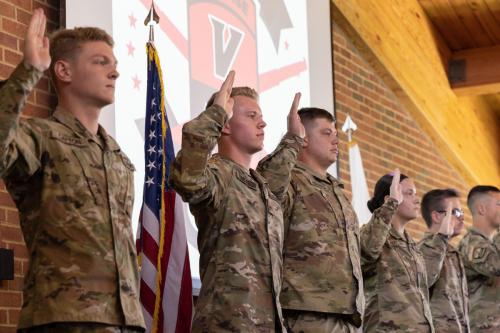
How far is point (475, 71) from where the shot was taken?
26.8 ft

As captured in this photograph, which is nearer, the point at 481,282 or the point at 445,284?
the point at 445,284

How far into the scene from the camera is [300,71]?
5586 mm

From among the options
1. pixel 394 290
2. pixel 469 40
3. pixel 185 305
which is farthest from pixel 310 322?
pixel 469 40

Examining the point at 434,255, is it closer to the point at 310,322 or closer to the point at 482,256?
the point at 482,256

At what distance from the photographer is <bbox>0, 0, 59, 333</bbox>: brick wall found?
3564 mm

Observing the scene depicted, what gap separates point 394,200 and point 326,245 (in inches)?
32.5

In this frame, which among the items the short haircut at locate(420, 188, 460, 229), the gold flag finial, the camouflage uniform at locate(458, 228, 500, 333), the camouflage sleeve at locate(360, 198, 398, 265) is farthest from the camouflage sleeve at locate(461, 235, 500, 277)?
the gold flag finial

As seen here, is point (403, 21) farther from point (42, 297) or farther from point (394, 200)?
point (42, 297)

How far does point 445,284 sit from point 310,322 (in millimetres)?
1870

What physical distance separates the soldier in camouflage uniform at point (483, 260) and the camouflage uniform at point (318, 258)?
1839mm

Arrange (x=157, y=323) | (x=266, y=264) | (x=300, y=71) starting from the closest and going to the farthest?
(x=266, y=264) < (x=157, y=323) < (x=300, y=71)

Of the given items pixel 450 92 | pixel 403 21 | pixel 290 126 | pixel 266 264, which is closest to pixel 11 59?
pixel 290 126

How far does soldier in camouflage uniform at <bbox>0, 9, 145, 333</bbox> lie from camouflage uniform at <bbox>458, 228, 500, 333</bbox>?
10.3ft

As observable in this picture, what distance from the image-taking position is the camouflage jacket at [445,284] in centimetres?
495
